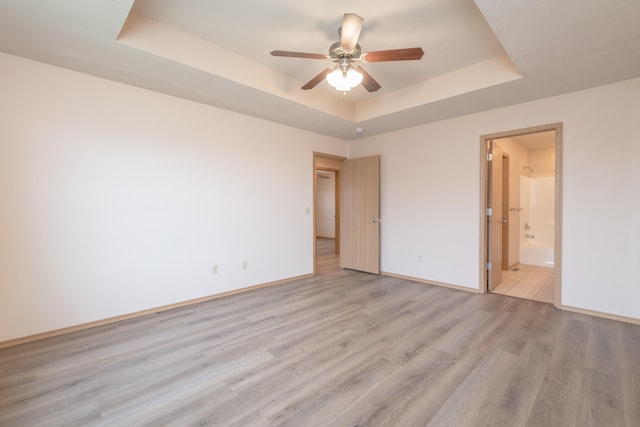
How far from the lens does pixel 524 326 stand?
2.81m

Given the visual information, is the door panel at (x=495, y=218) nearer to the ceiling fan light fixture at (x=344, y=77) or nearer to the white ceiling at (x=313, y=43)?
the white ceiling at (x=313, y=43)

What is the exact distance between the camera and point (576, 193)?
3197 millimetres

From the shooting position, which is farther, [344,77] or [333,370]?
[344,77]

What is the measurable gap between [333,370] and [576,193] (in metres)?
3.32

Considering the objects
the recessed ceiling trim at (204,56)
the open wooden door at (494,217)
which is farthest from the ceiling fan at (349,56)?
the open wooden door at (494,217)

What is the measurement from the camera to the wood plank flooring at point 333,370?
5.36 feet

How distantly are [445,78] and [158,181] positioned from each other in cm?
356

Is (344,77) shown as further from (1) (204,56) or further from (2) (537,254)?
(2) (537,254)

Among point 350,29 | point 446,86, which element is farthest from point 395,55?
point 446,86

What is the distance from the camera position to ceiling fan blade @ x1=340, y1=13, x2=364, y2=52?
199 centimetres

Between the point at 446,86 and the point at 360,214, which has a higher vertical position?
the point at 446,86

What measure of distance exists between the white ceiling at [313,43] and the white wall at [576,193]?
0.27 meters

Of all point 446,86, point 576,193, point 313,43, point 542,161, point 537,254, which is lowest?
point 537,254

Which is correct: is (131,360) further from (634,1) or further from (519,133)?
(519,133)
